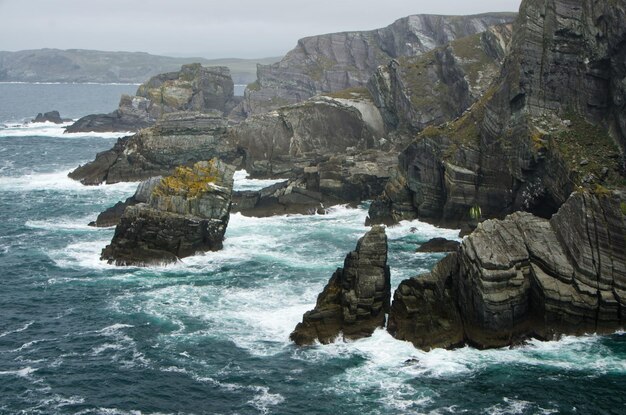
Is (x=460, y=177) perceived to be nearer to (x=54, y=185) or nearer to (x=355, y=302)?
(x=355, y=302)

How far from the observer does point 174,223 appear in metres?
76.5

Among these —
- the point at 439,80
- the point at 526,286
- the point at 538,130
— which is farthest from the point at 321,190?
the point at 526,286

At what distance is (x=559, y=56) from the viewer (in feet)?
252

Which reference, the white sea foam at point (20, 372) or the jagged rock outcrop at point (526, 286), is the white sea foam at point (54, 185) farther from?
the jagged rock outcrop at point (526, 286)

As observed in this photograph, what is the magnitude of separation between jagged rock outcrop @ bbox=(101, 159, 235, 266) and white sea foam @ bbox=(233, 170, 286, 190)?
3276 cm

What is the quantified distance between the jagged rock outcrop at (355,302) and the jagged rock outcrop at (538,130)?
75.3ft

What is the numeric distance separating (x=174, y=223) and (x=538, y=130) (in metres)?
38.5

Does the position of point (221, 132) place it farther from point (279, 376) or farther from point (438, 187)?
point (279, 376)

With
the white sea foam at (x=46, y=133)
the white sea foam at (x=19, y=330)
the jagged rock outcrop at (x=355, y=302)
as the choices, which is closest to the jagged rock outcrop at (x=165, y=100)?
the white sea foam at (x=46, y=133)

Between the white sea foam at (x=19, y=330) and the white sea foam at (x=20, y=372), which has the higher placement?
the white sea foam at (x=19, y=330)

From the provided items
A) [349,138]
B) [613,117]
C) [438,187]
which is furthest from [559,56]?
[349,138]

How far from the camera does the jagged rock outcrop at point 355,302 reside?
5472 centimetres

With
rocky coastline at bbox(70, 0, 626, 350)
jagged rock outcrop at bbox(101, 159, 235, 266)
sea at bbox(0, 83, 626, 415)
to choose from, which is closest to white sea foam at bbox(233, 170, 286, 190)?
rocky coastline at bbox(70, 0, 626, 350)

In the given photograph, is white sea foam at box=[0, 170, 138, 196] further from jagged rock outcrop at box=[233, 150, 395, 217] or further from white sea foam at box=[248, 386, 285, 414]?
white sea foam at box=[248, 386, 285, 414]
